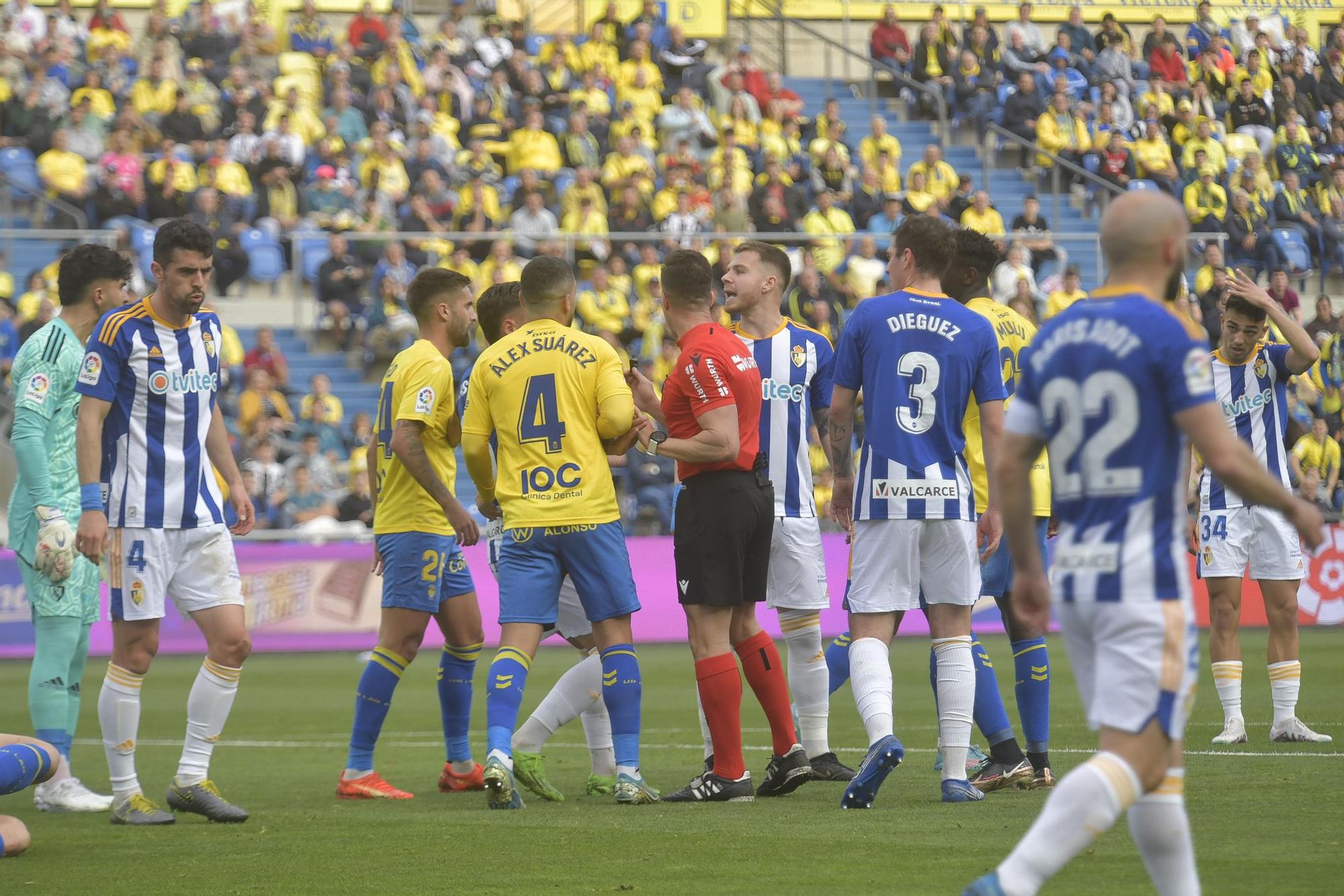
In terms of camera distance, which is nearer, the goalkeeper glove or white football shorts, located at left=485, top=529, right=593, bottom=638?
the goalkeeper glove

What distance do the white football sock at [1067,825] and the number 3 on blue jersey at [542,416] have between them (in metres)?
3.68

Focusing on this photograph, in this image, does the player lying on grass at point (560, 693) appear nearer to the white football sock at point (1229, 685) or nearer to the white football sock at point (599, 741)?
the white football sock at point (599, 741)

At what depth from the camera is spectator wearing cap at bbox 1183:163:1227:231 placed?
25.2 m

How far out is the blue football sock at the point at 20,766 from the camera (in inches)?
230

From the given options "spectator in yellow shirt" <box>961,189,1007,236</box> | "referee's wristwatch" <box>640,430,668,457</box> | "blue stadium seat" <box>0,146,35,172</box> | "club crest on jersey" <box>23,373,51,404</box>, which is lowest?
"referee's wristwatch" <box>640,430,668,457</box>

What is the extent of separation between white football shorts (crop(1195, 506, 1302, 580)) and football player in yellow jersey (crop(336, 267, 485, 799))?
4311mm

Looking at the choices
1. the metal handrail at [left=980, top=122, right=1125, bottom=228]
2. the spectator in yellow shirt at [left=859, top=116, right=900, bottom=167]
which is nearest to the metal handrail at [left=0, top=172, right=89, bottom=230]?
the spectator in yellow shirt at [left=859, top=116, right=900, bottom=167]

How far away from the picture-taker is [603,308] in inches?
849

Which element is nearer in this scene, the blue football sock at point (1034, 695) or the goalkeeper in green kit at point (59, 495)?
the blue football sock at point (1034, 695)

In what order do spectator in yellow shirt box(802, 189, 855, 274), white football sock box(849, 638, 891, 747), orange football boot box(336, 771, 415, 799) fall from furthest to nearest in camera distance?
spectator in yellow shirt box(802, 189, 855, 274) < orange football boot box(336, 771, 415, 799) < white football sock box(849, 638, 891, 747)

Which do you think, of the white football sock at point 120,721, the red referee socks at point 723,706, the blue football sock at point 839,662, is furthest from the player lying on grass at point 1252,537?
the white football sock at point 120,721

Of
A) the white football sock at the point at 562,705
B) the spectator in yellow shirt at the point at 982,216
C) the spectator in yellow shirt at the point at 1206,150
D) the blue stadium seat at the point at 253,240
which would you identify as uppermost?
the spectator in yellow shirt at the point at 1206,150

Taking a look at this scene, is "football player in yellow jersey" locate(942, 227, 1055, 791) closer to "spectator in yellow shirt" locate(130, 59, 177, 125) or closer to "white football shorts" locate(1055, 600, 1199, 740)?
"white football shorts" locate(1055, 600, 1199, 740)

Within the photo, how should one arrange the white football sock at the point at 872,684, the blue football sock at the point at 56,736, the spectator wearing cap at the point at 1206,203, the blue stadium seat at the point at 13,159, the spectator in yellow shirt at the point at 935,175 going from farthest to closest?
the spectator in yellow shirt at the point at 935,175, the spectator wearing cap at the point at 1206,203, the blue stadium seat at the point at 13,159, the blue football sock at the point at 56,736, the white football sock at the point at 872,684
